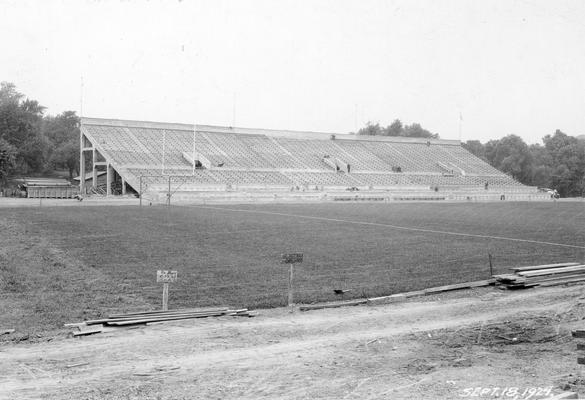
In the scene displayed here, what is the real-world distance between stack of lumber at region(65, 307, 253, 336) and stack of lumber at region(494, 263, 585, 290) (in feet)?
27.4

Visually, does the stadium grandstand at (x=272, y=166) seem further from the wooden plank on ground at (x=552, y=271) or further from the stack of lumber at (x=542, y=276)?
the wooden plank on ground at (x=552, y=271)

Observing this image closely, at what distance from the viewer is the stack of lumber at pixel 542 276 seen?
16984 mm

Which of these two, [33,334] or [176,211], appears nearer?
[33,334]

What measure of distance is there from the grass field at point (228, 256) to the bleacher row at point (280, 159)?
32998 mm

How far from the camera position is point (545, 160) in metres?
132

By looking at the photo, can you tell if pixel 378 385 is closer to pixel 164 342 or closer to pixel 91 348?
pixel 164 342

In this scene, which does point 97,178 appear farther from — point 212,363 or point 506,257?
point 212,363

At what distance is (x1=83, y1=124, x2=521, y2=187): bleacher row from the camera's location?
7062 centimetres

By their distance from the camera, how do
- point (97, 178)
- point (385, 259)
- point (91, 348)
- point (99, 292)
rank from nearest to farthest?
1. point (91, 348)
2. point (99, 292)
3. point (385, 259)
4. point (97, 178)

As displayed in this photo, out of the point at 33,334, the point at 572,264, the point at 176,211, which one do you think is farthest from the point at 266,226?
the point at 33,334

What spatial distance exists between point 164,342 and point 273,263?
33.0 feet

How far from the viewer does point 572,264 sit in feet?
65.3

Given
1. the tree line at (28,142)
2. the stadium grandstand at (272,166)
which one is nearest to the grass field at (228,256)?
the stadium grandstand at (272,166)

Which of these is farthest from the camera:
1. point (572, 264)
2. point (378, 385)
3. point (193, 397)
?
point (572, 264)
